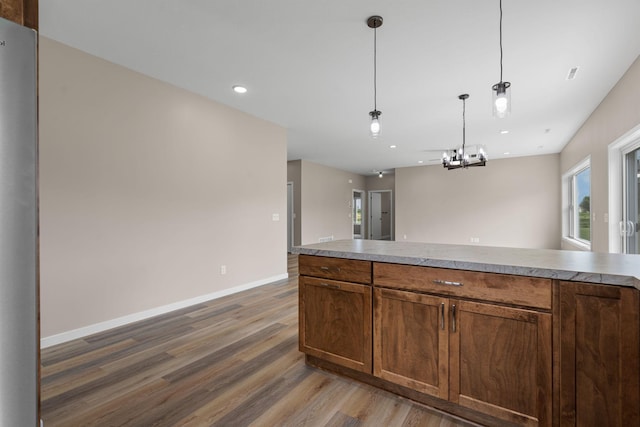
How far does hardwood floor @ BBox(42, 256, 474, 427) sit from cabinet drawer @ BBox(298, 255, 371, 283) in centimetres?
71

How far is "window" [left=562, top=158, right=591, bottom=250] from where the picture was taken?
5227 millimetres

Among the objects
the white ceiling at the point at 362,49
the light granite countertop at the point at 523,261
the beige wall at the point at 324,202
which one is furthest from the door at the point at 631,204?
the beige wall at the point at 324,202

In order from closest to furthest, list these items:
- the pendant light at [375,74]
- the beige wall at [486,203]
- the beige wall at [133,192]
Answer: the pendant light at [375,74] < the beige wall at [133,192] < the beige wall at [486,203]

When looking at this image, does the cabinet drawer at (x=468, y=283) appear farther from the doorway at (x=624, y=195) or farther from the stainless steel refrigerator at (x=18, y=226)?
the doorway at (x=624, y=195)

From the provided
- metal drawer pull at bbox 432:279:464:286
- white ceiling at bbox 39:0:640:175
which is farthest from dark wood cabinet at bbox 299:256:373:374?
white ceiling at bbox 39:0:640:175

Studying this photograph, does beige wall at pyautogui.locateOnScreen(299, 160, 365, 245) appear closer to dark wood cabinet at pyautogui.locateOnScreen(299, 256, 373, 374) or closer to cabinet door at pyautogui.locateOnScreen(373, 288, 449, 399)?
dark wood cabinet at pyautogui.locateOnScreen(299, 256, 373, 374)

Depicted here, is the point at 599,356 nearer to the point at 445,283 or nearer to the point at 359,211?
the point at 445,283

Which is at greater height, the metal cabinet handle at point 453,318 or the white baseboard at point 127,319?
the metal cabinet handle at point 453,318

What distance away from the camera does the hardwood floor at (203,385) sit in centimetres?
162

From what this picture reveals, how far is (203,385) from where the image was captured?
6.30 feet

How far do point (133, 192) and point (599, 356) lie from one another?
3.66 metres

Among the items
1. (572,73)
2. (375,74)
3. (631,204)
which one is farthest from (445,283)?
(631,204)

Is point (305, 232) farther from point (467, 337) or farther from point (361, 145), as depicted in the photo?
point (467, 337)

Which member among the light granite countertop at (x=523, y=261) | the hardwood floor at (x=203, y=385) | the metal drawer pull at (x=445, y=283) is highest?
the light granite countertop at (x=523, y=261)
